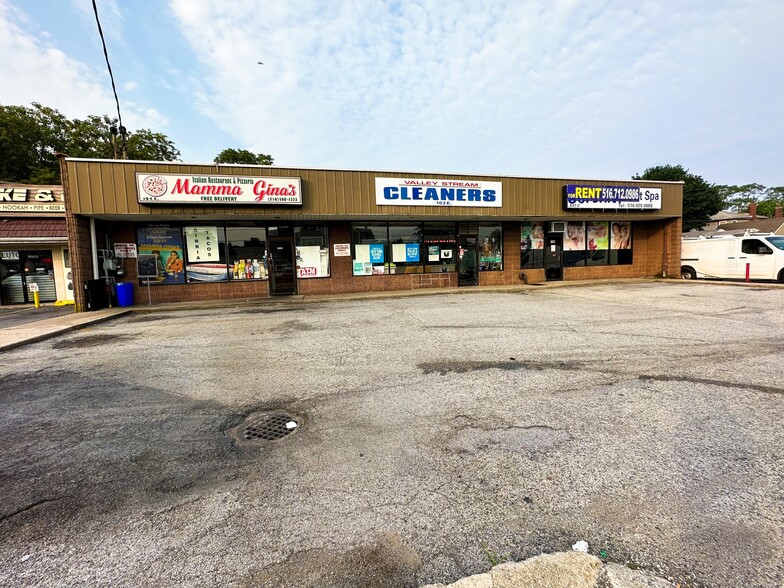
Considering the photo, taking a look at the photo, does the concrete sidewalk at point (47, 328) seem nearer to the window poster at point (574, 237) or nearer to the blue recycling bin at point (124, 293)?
the blue recycling bin at point (124, 293)

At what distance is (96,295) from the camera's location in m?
13.0

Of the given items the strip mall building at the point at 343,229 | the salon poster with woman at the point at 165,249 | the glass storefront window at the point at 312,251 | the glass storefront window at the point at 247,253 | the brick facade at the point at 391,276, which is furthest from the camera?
the glass storefront window at the point at 312,251

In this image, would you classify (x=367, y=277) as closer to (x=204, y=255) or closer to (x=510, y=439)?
(x=204, y=255)

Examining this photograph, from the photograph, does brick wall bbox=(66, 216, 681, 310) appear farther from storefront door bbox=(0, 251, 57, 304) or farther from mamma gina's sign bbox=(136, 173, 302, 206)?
storefront door bbox=(0, 251, 57, 304)

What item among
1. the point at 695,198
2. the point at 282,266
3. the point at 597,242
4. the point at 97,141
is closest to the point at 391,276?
the point at 282,266

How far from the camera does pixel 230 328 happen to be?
9.20 metres

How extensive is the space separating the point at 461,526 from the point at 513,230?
17398mm

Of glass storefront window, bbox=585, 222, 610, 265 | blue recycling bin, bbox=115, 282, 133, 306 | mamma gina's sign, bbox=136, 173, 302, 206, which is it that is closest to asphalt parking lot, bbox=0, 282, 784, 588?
mamma gina's sign, bbox=136, 173, 302, 206

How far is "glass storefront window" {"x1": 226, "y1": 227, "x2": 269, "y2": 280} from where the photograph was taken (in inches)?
595

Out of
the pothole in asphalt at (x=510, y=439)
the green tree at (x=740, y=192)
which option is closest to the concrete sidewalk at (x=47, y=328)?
the pothole in asphalt at (x=510, y=439)

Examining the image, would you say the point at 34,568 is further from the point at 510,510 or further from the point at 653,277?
the point at 653,277

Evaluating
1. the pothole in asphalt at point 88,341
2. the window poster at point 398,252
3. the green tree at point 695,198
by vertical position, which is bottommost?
the pothole in asphalt at point 88,341

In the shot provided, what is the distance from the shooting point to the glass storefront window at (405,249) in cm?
1662

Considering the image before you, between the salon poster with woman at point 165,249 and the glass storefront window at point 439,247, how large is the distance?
10.3 meters
